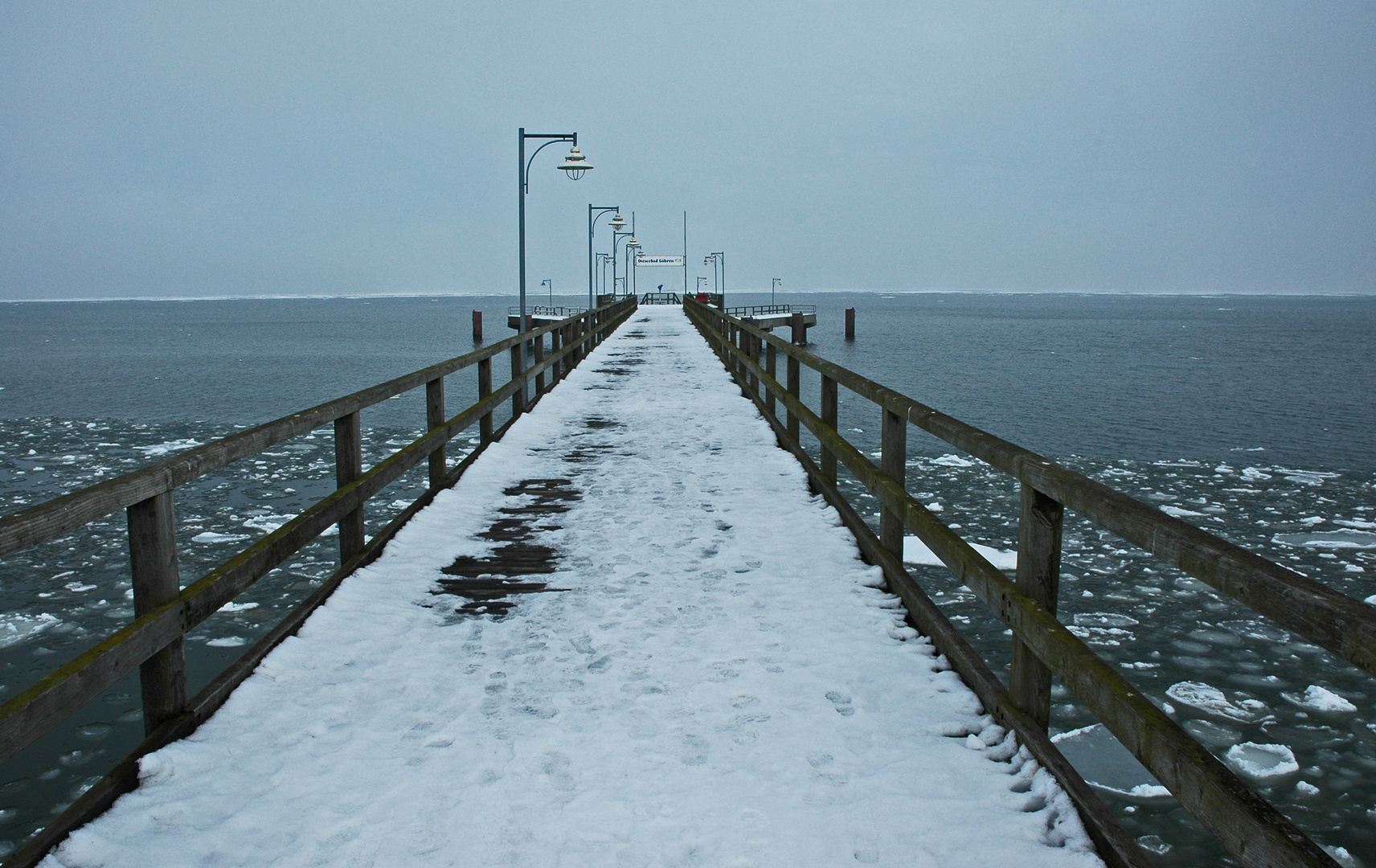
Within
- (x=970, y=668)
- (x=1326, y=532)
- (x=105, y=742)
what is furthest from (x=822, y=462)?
(x=1326, y=532)

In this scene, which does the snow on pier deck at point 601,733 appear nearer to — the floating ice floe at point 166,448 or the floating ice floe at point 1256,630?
the floating ice floe at point 1256,630

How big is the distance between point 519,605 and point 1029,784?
278 cm

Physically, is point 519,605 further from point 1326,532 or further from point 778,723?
point 1326,532

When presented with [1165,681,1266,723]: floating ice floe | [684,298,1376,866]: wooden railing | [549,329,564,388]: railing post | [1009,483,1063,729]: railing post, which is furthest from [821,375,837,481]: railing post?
[549,329,564,388]: railing post

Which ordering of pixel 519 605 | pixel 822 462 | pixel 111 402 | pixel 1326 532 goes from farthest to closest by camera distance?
pixel 111 402 < pixel 1326 532 < pixel 822 462 < pixel 519 605

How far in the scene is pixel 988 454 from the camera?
3910 mm

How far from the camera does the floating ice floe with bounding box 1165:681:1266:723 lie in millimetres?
6609

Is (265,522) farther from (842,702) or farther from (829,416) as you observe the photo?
(842,702)

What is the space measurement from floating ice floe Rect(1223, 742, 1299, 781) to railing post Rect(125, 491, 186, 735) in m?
5.60

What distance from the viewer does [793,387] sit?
955cm

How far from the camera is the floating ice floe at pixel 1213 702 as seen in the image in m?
6.61

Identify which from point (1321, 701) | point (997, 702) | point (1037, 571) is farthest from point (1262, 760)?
point (1037, 571)

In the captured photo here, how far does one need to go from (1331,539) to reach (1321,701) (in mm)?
5519

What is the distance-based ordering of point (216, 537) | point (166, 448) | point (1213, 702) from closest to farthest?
point (1213, 702) → point (216, 537) → point (166, 448)
